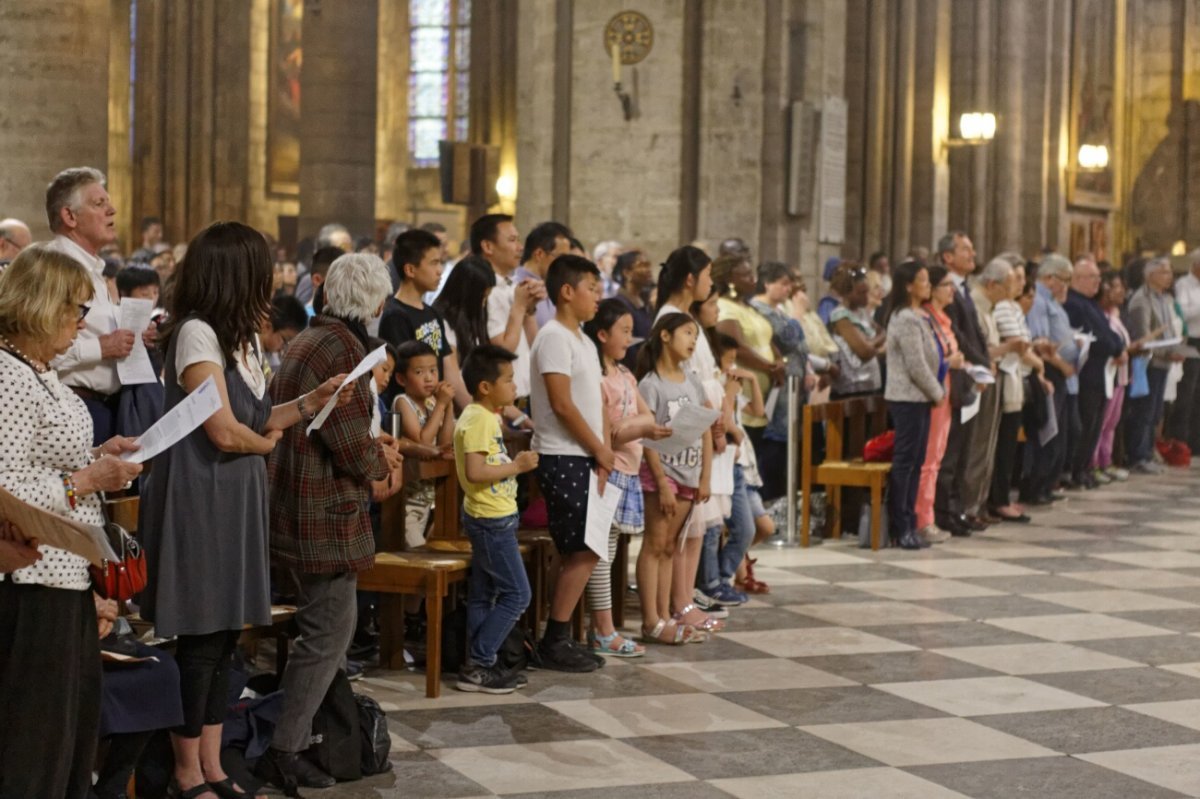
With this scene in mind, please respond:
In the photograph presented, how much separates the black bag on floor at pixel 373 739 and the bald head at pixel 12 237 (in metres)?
4.26

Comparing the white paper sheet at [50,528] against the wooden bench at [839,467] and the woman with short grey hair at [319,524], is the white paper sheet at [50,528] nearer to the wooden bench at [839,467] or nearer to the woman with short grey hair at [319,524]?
the woman with short grey hair at [319,524]

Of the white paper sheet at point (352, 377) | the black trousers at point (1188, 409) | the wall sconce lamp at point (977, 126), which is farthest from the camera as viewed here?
the wall sconce lamp at point (977, 126)

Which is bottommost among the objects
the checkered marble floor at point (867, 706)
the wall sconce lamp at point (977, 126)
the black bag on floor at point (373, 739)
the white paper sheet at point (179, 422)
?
the checkered marble floor at point (867, 706)

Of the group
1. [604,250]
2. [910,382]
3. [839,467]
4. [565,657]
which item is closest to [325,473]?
[565,657]

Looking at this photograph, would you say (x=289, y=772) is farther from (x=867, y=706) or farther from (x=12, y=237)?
(x=12, y=237)

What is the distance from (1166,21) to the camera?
32.4 meters

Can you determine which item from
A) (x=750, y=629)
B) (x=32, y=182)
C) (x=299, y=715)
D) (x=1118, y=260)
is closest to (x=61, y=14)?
(x=32, y=182)

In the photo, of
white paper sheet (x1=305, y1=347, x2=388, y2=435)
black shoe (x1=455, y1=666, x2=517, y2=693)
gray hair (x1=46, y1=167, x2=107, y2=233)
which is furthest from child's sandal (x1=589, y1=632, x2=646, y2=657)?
gray hair (x1=46, y1=167, x2=107, y2=233)

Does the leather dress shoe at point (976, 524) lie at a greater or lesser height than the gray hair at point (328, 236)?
lesser

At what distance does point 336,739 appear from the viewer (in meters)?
6.14

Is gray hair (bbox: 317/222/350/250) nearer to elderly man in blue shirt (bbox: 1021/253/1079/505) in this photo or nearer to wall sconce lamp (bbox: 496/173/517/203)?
elderly man in blue shirt (bbox: 1021/253/1079/505)

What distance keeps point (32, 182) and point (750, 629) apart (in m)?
5.07

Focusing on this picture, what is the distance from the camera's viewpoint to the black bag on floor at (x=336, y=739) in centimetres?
613

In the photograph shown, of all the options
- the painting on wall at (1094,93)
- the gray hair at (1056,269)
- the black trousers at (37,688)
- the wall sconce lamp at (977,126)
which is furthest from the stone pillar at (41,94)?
the painting on wall at (1094,93)
